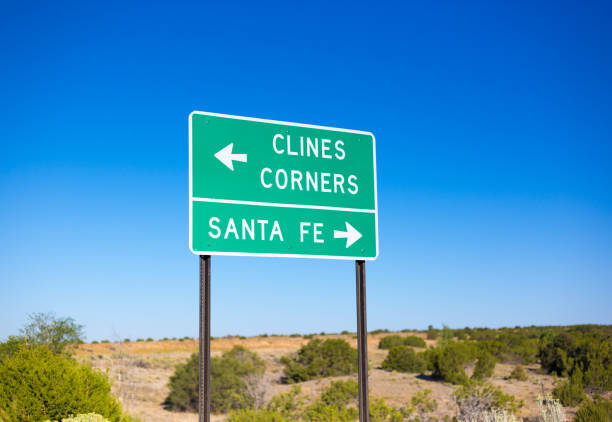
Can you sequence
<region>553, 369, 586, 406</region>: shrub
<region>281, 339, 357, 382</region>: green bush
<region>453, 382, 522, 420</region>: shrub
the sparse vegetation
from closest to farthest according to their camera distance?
<region>453, 382, 522, 420</region>: shrub
<region>553, 369, 586, 406</region>: shrub
<region>281, 339, 357, 382</region>: green bush
the sparse vegetation

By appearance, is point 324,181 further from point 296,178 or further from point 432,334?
point 432,334

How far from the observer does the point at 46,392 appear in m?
8.96

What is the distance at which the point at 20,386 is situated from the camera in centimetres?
899

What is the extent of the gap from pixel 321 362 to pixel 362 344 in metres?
23.3

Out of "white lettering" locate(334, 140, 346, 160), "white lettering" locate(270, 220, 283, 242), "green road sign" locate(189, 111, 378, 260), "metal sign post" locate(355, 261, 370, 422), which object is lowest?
"metal sign post" locate(355, 261, 370, 422)

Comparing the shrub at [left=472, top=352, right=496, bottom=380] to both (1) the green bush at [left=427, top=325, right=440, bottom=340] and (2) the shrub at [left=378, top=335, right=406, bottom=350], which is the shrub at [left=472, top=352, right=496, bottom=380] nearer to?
(2) the shrub at [left=378, top=335, right=406, bottom=350]

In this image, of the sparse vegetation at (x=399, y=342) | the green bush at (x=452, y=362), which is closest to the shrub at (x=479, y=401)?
the green bush at (x=452, y=362)

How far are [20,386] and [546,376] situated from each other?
2309 centimetres

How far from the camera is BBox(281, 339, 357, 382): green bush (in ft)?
94.6

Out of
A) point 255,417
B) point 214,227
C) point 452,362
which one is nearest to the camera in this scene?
point 214,227

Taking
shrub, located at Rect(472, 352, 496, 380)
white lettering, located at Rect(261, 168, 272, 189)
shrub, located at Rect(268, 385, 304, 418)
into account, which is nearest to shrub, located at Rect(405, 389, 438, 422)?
shrub, located at Rect(268, 385, 304, 418)

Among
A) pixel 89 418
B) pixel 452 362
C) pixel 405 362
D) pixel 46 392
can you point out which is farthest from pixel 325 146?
pixel 405 362

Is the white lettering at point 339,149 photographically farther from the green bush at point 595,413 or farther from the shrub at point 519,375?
the shrub at point 519,375

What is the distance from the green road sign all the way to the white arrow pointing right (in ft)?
0.04
